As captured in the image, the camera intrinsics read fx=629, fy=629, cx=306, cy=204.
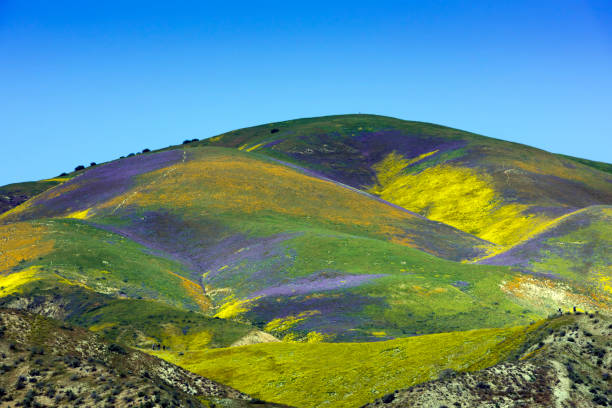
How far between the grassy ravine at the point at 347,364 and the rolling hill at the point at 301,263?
8.0 inches

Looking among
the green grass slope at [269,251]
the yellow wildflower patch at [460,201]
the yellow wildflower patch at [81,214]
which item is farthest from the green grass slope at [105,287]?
the yellow wildflower patch at [460,201]

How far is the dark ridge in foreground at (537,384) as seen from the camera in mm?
24031

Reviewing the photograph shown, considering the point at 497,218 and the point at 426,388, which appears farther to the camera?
the point at 497,218

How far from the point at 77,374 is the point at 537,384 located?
18102 millimetres

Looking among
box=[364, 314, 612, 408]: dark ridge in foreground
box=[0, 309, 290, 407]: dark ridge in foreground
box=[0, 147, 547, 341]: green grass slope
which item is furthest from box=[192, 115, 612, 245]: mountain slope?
box=[0, 309, 290, 407]: dark ridge in foreground

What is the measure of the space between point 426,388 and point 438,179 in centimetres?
13364

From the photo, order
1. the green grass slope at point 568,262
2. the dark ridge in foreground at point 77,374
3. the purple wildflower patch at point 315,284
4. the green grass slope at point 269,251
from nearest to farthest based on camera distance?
the dark ridge in foreground at point 77,374, the green grass slope at point 269,251, the purple wildflower patch at point 315,284, the green grass slope at point 568,262

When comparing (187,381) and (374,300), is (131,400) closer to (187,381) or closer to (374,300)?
(187,381)

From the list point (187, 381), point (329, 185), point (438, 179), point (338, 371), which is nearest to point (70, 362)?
point (187, 381)

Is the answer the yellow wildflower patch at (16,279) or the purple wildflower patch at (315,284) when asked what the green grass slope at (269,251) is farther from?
the yellow wildflower patch at (16,279)

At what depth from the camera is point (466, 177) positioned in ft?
495

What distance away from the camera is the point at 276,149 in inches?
7367

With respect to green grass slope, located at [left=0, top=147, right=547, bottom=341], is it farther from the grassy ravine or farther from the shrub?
the shrub

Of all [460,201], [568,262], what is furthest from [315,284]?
[460,201]
